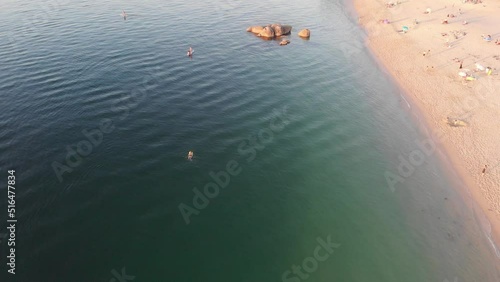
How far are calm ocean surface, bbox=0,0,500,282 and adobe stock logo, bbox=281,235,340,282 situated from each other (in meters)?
0.13

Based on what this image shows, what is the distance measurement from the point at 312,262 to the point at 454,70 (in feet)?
181

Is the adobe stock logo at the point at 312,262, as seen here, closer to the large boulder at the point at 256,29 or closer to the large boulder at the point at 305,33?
the large boulder at the point at 305,33

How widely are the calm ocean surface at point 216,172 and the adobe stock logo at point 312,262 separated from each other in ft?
0.44

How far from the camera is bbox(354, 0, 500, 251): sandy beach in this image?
43.2m

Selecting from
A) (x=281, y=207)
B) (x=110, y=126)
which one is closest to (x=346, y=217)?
(x=281, y=207)

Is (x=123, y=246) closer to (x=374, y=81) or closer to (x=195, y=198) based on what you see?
(x=195, y=198)

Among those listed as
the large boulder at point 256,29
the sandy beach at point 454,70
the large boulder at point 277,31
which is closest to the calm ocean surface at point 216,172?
the sandy beach at point 454,70

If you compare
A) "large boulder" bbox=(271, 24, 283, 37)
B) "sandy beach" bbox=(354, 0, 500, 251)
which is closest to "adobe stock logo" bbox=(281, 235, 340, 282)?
"sandy beach" bbox=(354, 0, 500, 251)

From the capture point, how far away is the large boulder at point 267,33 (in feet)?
268

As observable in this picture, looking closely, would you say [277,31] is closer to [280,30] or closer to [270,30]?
[280,30]

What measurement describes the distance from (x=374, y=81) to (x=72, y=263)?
2317 inches

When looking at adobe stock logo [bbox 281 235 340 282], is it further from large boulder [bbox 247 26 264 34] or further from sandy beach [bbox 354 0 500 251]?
large boulder [bbox 247 26 264 34]

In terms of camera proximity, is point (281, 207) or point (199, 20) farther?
point (199, 20)

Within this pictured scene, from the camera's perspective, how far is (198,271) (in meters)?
29.0
